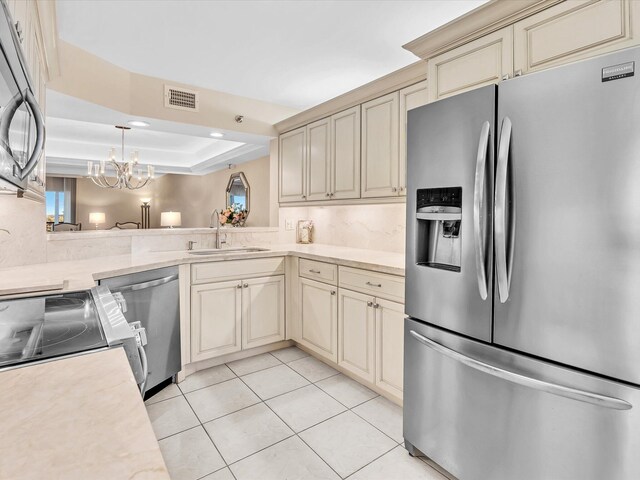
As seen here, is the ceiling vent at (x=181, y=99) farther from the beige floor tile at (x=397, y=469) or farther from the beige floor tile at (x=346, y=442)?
the beige floor tile at (x=397, y=469)

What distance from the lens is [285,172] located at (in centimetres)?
374

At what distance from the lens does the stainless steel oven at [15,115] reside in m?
0.71

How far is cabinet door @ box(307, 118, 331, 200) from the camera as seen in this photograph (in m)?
3.18

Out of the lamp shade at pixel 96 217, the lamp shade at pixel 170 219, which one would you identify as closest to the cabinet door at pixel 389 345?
the lamp shade at pixel 170 219

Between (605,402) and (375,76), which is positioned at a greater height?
(375,76)

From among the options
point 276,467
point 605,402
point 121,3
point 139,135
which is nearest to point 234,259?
point 276,467

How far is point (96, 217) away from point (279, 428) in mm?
7852

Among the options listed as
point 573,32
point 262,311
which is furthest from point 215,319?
point 573,32

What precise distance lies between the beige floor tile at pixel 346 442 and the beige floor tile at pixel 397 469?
4 cm

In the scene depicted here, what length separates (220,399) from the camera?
2348 mm

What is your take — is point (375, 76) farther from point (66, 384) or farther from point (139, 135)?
point (139, 135)

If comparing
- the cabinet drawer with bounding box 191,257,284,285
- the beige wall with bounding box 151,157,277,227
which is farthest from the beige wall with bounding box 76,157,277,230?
the cabinet drawer with bounding box 191,257,284,285

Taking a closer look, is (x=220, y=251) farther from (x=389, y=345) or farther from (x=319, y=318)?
(x=389, y=345)

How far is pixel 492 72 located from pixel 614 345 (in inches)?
50.5
